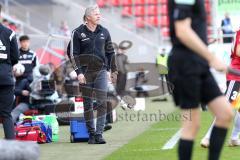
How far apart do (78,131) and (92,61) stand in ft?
4.03

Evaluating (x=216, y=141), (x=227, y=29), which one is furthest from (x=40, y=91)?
(x=227, y=29)

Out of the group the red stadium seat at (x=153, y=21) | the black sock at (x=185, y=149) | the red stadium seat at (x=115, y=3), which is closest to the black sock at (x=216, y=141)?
the black sock at (x=185, y=149)

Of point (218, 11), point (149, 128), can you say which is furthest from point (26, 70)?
point (218, 11)

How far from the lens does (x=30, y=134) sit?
10891 millimetres

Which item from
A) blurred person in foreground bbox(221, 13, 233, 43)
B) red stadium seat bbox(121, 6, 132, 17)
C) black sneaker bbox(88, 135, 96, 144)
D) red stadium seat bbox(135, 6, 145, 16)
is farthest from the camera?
red stadium seat bbox(135, 6, 145, 16)

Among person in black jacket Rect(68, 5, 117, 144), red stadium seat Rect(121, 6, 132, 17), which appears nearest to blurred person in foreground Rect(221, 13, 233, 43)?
red stadium seat Rect(121, 6, 132, 17)

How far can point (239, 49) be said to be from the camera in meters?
9.05

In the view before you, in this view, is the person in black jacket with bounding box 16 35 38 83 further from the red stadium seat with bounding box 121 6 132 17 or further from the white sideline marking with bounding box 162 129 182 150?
the red stadium seat with bounding box 121 6 132 17

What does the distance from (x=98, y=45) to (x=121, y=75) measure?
33.0ft

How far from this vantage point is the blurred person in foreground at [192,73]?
592 centimetres

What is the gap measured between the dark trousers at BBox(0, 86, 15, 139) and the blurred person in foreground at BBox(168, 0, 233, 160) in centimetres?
367

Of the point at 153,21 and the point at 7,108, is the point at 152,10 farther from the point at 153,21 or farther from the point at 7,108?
the point at 7,108

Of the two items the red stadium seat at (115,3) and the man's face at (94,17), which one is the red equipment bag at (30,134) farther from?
the red stadium seat at (115,3)

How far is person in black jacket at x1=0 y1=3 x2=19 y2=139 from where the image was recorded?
9305mm
